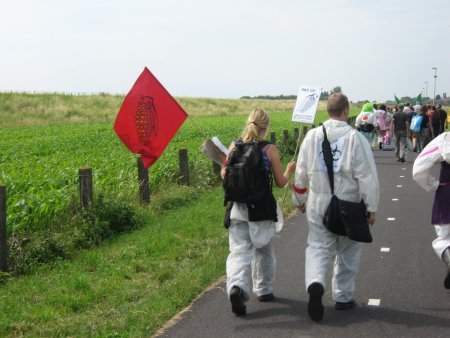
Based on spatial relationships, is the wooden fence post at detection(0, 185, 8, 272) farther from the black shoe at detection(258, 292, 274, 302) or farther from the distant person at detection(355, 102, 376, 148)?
the distant person at detection(355, 102, 376, 148)

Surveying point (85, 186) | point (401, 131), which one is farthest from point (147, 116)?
point (401, 131)

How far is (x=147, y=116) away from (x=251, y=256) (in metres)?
4.95

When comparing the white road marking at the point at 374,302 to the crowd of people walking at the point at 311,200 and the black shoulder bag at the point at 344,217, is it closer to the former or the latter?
the crowd of people walking at the point at 311,200

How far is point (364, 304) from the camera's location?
5934 mm

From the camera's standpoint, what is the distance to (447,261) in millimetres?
6094

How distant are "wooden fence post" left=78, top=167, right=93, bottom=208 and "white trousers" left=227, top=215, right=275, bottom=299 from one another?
414cm

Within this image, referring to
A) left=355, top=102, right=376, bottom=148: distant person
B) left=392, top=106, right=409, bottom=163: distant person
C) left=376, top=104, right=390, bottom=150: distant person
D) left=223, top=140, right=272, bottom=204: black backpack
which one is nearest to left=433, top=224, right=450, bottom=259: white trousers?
left=223, top=140, right=272, bottom=204: black backpack

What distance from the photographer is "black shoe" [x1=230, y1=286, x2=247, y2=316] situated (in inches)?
217

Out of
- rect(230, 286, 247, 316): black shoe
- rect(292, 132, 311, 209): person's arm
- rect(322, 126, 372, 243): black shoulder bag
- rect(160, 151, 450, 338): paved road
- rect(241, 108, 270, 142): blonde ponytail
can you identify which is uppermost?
rect(241, 108, 270, 142): blonde ponytail

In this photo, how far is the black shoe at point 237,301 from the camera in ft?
18.1

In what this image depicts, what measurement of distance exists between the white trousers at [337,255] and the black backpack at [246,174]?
1.78 ft

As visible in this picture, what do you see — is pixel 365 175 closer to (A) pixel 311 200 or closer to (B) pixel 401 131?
(A) pixel 311 200

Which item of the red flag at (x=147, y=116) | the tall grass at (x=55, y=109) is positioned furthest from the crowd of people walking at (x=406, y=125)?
the tall grass at (x=55, y=109)

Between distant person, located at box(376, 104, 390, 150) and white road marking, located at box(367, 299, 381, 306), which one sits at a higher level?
distant person, located at box(376, 104, 390, 150)
